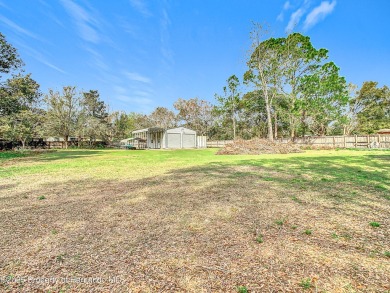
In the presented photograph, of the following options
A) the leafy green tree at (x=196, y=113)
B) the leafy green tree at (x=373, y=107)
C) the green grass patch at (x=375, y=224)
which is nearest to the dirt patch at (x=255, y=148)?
the green grass patch at (x=375, y=224)

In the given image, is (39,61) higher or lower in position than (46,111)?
higher

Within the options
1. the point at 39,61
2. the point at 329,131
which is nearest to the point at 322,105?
the point at 329,131

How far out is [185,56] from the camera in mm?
25156

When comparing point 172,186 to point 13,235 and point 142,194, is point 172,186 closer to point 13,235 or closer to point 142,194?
point 142,194

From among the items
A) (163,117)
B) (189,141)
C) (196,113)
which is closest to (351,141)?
(189,141)

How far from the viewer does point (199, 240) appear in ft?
7.86

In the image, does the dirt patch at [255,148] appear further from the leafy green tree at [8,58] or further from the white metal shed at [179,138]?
the leafy green tree at [8,58]

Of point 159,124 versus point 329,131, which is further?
point 159,124

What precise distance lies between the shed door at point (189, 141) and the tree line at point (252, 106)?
22.1ft

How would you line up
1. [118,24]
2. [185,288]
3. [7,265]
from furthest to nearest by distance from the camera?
[118,24] → [7,265] → [185,288]

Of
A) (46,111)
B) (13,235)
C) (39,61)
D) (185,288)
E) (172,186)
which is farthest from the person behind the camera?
(46,111)

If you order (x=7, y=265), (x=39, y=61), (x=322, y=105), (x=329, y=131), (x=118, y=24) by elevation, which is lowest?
(x=7, y=265)

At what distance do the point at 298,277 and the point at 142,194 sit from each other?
334 cm

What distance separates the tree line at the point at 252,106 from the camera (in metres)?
16.8
